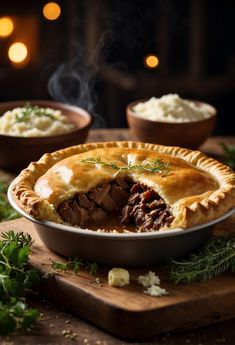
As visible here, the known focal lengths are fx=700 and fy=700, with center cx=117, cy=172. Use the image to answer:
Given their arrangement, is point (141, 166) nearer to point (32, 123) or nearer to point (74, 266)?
point (74, 266)

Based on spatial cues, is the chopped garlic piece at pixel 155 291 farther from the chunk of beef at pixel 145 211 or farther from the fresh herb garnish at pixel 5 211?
the fresh herb garnish at pixel 5 211

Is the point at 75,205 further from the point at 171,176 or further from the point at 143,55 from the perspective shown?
the point at 143,55

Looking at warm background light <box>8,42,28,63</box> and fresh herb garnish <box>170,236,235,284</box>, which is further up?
fresh herb garnish <box>170,236,235,284</box>

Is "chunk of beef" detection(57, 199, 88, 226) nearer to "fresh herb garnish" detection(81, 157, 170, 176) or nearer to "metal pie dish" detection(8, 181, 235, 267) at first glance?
"metal pie dish" detection(8, 181, 235, 267)

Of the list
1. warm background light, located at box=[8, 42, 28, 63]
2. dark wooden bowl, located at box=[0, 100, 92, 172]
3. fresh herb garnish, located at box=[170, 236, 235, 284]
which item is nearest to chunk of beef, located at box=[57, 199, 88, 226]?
fresh herb garnish, located at box=[170, 236, 235, 284]

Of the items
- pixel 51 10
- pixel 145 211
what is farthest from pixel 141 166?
pixel 51 10

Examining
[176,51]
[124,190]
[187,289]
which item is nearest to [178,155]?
[124,190]
